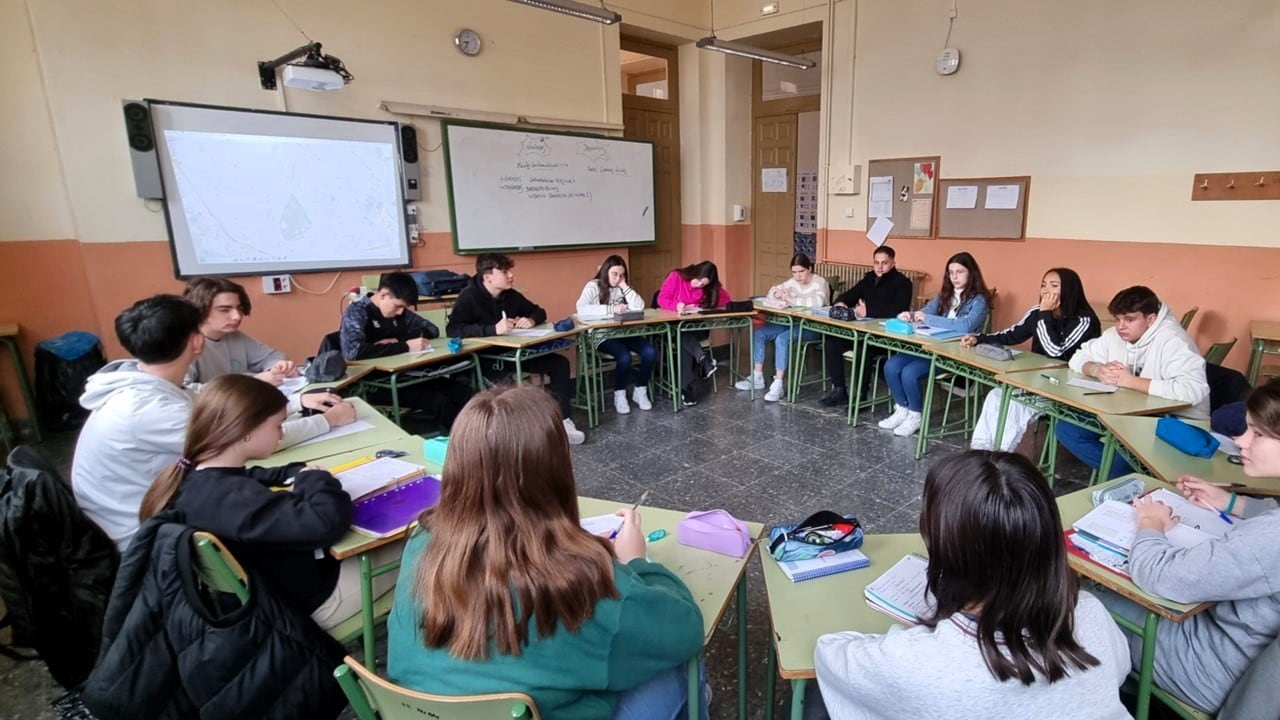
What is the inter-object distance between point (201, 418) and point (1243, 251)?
17.9 feet

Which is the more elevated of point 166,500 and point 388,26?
point 388,26

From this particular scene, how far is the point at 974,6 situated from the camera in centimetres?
512

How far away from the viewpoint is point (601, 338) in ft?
15.6

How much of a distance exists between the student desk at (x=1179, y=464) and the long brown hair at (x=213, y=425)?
2.54m

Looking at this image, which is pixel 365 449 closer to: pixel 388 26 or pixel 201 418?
pixel 201 418

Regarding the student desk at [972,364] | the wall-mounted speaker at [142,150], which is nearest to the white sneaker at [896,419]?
the student desk at [972,364]

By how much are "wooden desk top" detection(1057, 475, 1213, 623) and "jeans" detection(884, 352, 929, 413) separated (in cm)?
259

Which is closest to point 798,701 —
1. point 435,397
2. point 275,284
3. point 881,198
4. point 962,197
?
point 435,397

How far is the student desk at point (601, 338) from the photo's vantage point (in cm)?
460

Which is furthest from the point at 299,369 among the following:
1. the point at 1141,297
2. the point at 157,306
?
the point at 1141,297

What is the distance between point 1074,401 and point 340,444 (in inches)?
114

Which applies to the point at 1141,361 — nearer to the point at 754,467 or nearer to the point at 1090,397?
the point at 1090,397

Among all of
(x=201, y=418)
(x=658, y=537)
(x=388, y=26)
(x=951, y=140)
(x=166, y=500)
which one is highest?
(x=388, y=26)

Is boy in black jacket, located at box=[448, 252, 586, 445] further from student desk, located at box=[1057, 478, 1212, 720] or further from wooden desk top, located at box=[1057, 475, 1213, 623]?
student desk, located at box=[1057, 478, 1212, 720]
